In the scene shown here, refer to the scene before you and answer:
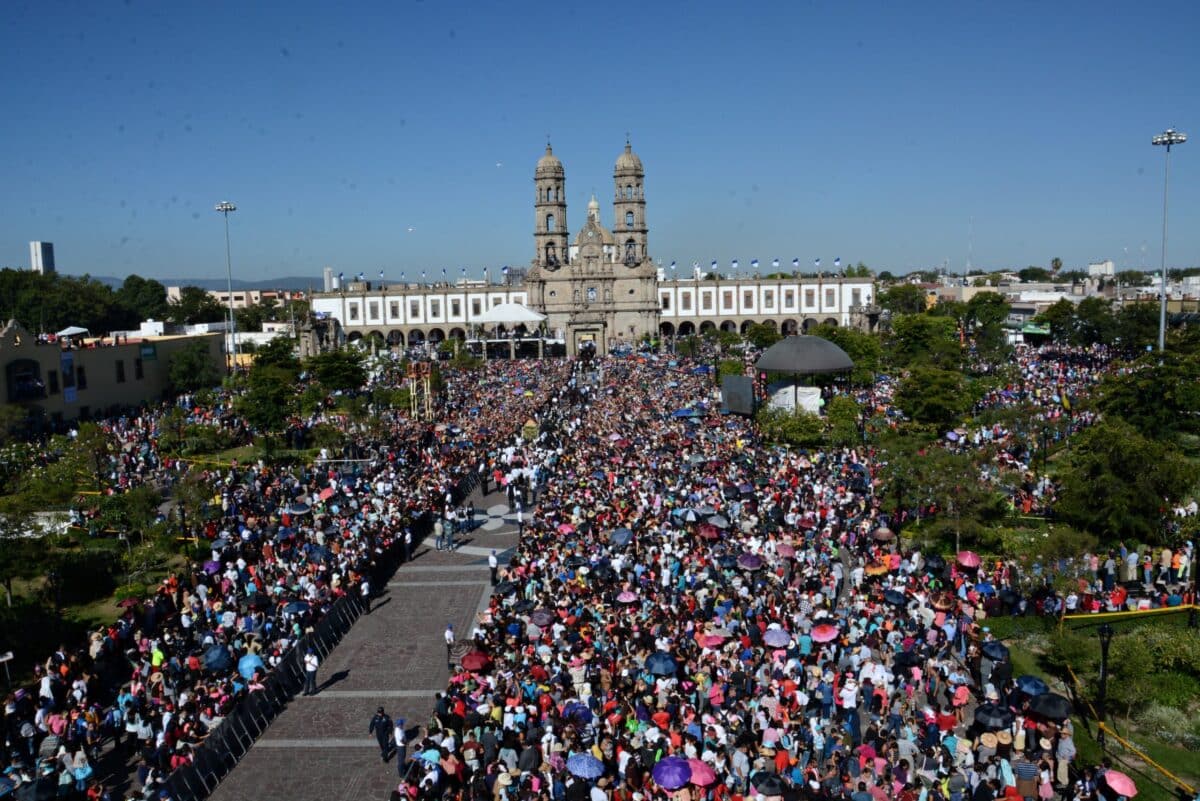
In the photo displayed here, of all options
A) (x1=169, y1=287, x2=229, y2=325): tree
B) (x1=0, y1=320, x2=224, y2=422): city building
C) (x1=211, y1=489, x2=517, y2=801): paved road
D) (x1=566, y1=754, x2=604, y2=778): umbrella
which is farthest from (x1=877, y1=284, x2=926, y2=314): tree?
(x1=566, y1=754, x2=604, y2=778): umbrella

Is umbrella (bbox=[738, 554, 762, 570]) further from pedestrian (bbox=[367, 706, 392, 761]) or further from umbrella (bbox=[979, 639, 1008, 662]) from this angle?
pedestrian (bbox=[367, 706, 392, 761])

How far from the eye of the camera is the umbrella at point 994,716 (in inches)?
492

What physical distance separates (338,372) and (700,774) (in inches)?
1510

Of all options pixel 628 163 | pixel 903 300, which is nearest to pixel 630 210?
pixel 628 163

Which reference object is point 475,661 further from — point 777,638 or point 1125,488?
point 1125,488

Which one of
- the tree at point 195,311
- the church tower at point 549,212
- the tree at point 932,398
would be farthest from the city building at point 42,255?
the tree at point 932,398

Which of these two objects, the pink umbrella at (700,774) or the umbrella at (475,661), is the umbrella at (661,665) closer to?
the pink umbrella at (700,774)

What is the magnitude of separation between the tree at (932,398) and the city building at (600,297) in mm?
45553

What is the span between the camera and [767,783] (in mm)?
11094

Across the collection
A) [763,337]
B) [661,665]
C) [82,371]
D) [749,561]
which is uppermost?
[82,371]

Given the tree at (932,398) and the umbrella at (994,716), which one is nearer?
the umbrella at (994,716)

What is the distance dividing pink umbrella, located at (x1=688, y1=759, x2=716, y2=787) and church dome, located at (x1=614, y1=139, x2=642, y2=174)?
246 ft

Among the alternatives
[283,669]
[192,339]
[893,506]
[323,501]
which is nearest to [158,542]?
[323,501]

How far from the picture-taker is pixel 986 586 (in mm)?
18844
